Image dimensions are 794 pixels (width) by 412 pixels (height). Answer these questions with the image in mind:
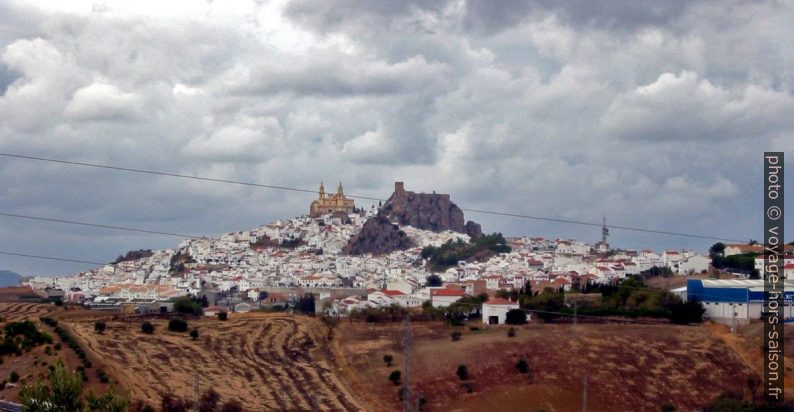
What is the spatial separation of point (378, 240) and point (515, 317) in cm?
9035

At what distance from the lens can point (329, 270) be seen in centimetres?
12125

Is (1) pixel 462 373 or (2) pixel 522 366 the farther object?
(2) pixel 522 366

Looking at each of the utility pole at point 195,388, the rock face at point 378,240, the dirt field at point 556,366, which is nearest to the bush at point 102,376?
the utility pole at point 195,388

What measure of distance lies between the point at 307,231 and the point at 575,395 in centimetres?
11625

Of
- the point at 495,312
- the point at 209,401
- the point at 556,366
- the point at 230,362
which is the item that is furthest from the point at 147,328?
the point at 495,312

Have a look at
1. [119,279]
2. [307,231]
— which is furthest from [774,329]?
[307,231]

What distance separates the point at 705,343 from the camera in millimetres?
51781

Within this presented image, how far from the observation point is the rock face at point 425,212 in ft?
532

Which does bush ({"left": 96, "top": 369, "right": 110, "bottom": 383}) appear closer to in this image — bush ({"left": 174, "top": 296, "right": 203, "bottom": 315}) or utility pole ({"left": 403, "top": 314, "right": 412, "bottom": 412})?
utility pole ({"left": 403, "top": 314, "right": 412, "bottom": 412})

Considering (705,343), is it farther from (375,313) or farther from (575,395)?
(375,313)

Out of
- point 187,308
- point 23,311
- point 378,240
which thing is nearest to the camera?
point 23,311

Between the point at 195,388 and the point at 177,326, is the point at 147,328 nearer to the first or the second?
the point at 177,326

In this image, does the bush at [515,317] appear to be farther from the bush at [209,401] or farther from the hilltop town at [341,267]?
the bush at [209,401]

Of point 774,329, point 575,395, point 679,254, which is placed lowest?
point 575,395
